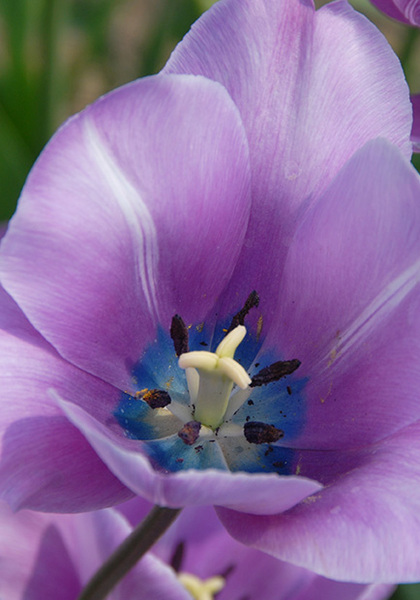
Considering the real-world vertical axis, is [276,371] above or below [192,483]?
below

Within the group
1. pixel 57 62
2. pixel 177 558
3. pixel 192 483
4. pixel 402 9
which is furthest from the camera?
pixel 57 62

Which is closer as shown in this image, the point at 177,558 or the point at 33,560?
the point at 33,560

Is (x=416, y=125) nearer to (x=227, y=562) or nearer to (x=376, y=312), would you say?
(x=376, y=312)

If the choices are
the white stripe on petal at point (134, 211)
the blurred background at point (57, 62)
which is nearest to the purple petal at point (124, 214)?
the white stripe on petal at point (134, 211)

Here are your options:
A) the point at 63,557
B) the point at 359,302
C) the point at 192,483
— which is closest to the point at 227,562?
the point at 63,557

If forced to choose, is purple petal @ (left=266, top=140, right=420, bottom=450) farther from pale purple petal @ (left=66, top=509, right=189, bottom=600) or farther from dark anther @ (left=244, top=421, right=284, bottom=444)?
pale purple petal @ (left=66, top=509, right=189, bottom=600)

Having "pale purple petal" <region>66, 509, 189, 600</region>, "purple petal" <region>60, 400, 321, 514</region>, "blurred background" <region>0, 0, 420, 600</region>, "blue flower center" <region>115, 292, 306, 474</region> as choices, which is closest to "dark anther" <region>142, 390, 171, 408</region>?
"blue flower center" <region>115, 292, 306, 474</region>

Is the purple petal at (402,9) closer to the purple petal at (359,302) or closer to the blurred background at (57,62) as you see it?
the purple petal at (359,302)
